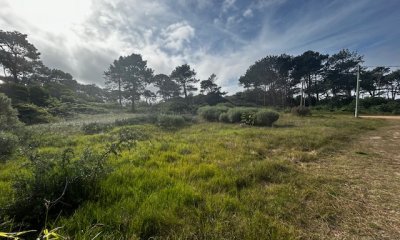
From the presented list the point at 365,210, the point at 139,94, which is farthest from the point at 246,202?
the point at 139,94

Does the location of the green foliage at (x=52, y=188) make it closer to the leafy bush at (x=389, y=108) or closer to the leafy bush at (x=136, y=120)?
the leafy bush at (x=136, y=120)

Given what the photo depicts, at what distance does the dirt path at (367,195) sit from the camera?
2527 mm

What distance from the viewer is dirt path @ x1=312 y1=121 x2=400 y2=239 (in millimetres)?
2527

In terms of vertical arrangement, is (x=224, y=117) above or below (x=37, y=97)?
below

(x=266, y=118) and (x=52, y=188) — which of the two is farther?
(x=266, y=118)

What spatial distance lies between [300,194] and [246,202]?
1.06 metres

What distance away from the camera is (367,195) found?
3.43 m

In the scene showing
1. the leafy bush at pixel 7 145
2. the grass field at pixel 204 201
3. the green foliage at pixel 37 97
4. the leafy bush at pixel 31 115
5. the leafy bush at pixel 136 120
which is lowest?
the grass field at pixel 204 201

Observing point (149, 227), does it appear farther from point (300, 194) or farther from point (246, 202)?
point (300, 194)

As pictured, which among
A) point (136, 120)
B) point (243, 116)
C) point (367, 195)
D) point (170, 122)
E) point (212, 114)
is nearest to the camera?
point (367, 195)

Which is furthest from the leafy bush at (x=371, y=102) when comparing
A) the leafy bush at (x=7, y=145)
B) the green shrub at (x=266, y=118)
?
the leafy bush at (x=7, y=145)

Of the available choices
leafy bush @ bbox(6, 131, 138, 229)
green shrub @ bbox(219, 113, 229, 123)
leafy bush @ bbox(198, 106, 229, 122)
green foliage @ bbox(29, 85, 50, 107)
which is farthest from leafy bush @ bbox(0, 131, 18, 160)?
green foliage @ bbox(29, 85, 50, 107)

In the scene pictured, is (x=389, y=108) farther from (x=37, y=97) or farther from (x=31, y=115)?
(x=37, y=97)

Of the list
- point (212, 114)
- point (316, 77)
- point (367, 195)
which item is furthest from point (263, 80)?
point (367, 195)
